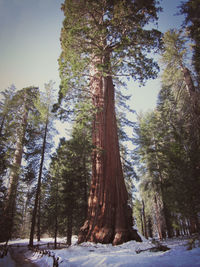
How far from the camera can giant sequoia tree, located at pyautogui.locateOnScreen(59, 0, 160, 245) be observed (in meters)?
5.36

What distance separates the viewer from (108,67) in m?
6.03

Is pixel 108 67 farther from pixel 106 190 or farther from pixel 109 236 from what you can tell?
pixel 109 236

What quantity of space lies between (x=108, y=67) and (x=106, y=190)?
5039 millimetres

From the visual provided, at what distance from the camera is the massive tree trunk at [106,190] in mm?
5098

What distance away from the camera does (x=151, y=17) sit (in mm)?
6629

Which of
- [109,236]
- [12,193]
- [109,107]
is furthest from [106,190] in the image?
[12,193]

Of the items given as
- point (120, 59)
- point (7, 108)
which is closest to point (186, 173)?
point (120, 59)

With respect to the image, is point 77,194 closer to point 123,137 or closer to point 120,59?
point 123,137

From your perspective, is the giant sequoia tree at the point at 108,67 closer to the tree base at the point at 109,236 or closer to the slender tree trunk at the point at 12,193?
the tree base at the point at 109,236

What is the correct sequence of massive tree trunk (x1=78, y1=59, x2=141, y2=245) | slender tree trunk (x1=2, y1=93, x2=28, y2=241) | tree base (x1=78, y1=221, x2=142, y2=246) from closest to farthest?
tree base (x1=78, y1=221, x2=142, y2=246), massive tree trunk (x1=78, y1=59, x2=141, y2=245), slender tree trunk (x1=2, y1=93, x2=28, y2=241)

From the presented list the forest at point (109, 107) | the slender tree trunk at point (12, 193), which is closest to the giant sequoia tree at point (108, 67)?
the forest at point (109, 107)

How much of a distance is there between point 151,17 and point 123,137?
7.85 m

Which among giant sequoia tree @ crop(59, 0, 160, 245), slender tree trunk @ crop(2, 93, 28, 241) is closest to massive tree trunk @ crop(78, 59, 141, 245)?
giant sequoia tree @ crop(59, 0, 160, 245)

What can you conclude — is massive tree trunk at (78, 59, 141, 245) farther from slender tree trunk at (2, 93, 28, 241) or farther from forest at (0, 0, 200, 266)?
slender tree trunk at (2, 93, 28, 241)
